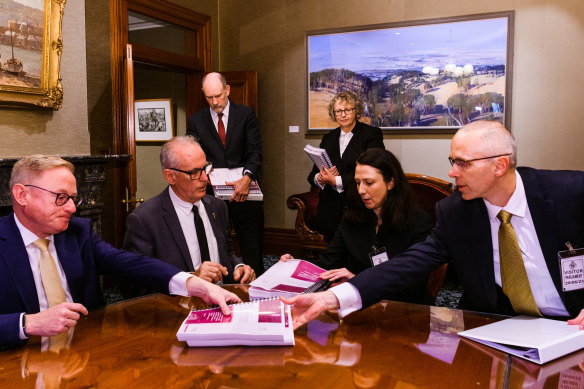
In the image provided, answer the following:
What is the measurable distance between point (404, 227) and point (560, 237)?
0.95 meters

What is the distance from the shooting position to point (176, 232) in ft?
8.50

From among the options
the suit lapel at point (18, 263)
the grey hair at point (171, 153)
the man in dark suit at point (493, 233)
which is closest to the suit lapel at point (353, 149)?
the grey hair at point (171, 153)

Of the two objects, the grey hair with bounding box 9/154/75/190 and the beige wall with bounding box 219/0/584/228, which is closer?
the grey hair with bounding box 9/154/75/190

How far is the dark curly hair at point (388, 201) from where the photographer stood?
9.09ft

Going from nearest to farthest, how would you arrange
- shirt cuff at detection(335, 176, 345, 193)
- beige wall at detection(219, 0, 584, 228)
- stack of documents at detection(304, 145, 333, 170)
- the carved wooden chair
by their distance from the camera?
stack of documents at detection(304, 145, 333, 170) → shirt cuff at detection(335, 176, 345, 193) → the carved wooden chair → beige wall at detection(219, 0, 584, 228)

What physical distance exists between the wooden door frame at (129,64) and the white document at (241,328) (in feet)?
10.3

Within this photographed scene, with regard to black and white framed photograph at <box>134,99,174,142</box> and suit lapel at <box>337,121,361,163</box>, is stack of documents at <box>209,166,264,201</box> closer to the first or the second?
suit lapel at <box>337,121,361,163</box>

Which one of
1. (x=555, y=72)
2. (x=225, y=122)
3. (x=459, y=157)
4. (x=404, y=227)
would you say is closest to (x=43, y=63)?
(x=225, y=122)

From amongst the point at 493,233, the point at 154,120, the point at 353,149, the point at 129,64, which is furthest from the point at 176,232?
the point at 154,120

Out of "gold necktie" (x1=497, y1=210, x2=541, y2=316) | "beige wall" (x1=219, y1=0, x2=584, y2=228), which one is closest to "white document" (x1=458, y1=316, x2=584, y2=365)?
"gold necktie" (x1=497, y1=210, x2=541, y2=316)

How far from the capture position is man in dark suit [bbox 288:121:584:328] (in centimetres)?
188

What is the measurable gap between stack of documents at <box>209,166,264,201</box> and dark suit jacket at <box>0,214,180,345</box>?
7.38ft

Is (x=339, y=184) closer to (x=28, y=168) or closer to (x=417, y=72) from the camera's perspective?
(x=417, y=72)

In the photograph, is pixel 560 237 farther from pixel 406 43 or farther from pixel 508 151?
pixel 406 43
